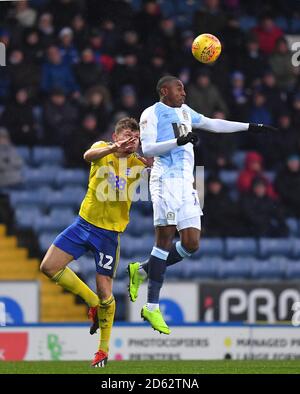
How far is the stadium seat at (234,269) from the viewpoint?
1853 cm

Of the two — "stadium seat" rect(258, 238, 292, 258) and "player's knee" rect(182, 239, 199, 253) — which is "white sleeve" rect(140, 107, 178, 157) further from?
"stadium seat" rect(258, 238, 292, 258)

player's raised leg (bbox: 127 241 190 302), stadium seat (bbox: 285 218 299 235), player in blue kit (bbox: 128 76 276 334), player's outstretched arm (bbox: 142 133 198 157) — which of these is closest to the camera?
player's outstretched arm (bbox: 142 133 198 157)

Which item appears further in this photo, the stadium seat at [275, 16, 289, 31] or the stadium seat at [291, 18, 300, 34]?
the stadium seat at [291, 18, 300, 34]

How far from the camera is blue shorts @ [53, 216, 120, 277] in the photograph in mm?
12062

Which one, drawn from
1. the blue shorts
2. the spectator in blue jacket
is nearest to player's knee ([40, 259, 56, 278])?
the blue shorts

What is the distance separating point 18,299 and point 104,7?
21.1 feet

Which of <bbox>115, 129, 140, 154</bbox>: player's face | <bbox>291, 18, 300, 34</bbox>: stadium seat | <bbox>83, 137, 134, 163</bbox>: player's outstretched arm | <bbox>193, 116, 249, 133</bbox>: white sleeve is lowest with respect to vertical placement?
<bbox>83, 137, 134, 163</bbox>: player's outstretched arm

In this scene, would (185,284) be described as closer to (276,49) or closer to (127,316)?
(127,316)

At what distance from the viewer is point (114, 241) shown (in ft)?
39.9

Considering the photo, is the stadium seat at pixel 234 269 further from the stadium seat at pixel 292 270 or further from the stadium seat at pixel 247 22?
the stadium seat at pixel 247 22

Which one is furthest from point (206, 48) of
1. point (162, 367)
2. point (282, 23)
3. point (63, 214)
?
point (282, 23)

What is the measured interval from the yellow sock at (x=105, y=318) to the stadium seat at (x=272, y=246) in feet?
23.5

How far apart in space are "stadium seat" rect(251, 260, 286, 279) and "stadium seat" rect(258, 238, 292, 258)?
280 millimetres
